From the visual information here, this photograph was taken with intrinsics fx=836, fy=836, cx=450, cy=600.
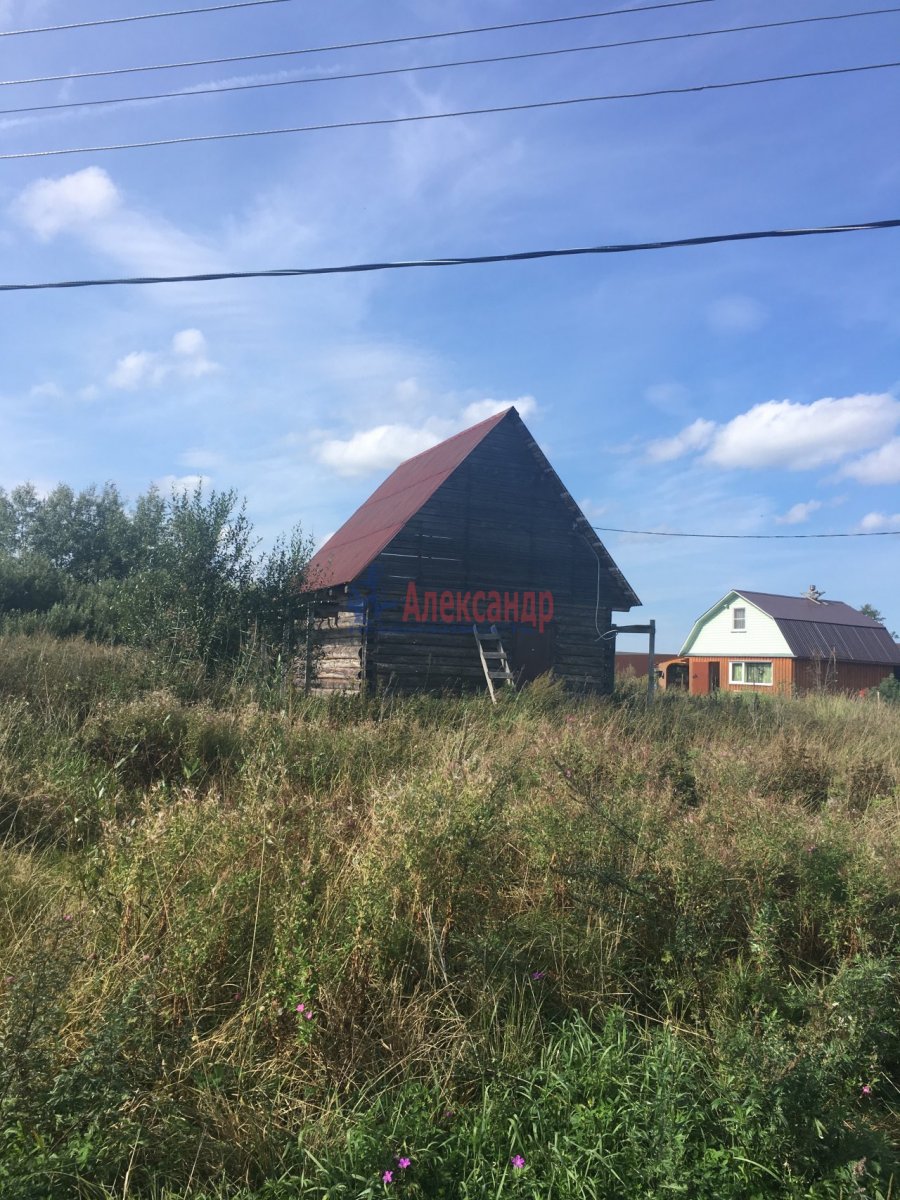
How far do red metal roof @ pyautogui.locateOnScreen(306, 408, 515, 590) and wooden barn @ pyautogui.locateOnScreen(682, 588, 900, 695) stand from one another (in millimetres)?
22131

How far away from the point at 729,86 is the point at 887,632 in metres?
41.9

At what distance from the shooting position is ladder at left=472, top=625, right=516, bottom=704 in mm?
→ 16859

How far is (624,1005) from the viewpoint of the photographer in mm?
3986

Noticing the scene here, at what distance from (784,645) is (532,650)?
25674mm

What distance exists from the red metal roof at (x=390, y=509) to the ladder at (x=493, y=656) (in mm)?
2882

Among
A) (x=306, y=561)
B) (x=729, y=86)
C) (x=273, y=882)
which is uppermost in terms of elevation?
(x=729, y=86)

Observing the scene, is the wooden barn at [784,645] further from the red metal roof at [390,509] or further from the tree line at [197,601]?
the tree line at [197,601]

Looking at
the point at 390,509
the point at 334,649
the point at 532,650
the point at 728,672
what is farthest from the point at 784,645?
the point at 334,649

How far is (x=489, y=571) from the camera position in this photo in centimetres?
1852

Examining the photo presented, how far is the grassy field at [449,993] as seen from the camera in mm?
2904

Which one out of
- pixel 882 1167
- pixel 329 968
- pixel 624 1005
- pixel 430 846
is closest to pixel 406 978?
pixel 329 968

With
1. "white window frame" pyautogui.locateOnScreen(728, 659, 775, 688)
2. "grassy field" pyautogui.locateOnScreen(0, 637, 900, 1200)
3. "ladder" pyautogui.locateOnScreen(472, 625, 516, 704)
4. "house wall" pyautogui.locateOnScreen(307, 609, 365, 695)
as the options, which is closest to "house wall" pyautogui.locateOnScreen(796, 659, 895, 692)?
"white window frame" pyautogui.locateOnScreen(728, 659, 775, 688)

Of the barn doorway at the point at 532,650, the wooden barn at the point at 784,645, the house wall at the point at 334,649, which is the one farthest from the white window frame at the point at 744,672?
the house wall at the point at 334,649

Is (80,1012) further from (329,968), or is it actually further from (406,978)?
(406,978)
